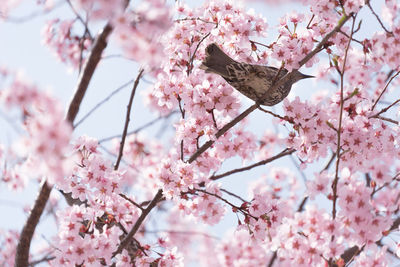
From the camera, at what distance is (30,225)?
12.3 ft

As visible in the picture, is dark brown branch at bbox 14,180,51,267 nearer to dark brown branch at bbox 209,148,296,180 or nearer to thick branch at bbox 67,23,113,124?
thick branch at bbox 67,23,113,124

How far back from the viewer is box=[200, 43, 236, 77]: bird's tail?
3.96 m

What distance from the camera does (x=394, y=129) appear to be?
13.7ft

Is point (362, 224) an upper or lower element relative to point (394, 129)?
lower

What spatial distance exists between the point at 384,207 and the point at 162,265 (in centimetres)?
203

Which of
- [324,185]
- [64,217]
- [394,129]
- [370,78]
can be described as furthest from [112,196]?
[370,78]

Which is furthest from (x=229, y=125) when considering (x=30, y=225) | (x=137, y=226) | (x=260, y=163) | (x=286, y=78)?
(x=30, y=225)

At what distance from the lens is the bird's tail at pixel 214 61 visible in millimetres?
3965

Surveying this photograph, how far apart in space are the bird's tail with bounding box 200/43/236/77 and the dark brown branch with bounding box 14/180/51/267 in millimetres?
1714

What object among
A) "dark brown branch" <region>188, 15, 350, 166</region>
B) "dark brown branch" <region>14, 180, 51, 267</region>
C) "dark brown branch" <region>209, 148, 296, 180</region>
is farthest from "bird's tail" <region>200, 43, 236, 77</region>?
"dark brown branch" <region>14, 180, 51, 267</region>

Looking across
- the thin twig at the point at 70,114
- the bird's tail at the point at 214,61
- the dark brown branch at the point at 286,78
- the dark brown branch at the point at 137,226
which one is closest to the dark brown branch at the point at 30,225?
the thin twig at the point at 70,114

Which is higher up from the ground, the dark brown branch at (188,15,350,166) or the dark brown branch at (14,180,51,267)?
the dark brown branch at (188,15,350,166)

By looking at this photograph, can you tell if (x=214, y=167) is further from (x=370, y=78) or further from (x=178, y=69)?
(x=370, y=78)

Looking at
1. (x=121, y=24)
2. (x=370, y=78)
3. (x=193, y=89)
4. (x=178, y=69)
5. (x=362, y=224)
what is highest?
(x=370, y=78)
